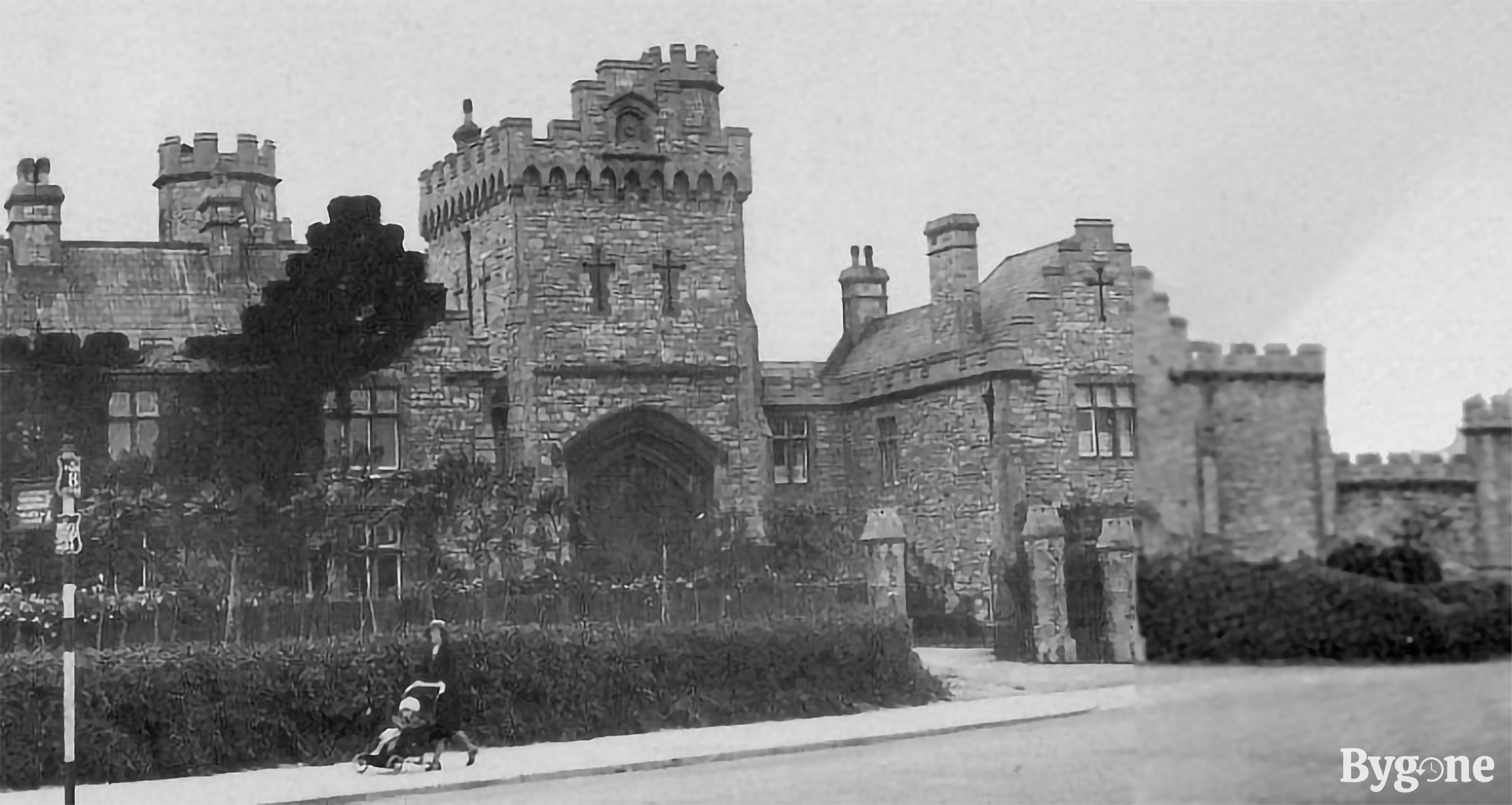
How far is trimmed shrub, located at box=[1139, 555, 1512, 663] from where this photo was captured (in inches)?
220

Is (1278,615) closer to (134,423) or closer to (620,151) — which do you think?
(134,423)

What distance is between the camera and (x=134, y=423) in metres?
12.9

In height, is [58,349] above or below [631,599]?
above

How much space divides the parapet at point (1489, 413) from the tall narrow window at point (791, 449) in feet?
32.2

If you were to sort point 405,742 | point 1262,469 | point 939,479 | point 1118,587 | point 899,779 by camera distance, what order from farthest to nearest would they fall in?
point 939,479 < point 1118,587 < point 405,742 < point 899,779 < point 1262,469

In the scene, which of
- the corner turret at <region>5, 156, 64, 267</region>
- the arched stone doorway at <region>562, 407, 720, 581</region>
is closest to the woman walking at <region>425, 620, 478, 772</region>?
the arched stone doorway at <region>562, 407, 720, 581</region>

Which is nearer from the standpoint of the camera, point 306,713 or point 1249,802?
point 1249,802

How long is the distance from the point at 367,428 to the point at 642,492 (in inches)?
98.0

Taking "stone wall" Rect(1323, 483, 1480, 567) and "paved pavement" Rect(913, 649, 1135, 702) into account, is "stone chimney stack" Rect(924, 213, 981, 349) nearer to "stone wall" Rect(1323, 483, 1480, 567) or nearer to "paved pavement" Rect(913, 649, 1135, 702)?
"paved pavement" Rect(913, 649, 1135, 702)

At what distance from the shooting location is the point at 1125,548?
16000 mm

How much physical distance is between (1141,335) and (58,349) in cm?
924

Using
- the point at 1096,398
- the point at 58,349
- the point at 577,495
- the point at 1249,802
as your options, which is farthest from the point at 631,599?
the point at 1249,802

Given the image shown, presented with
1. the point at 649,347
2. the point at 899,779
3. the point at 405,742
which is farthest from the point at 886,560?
the point at 899,779

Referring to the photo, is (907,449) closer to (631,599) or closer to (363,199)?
(631,599)
